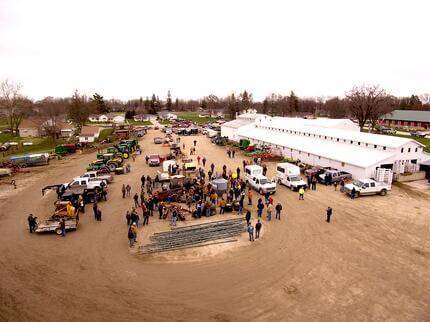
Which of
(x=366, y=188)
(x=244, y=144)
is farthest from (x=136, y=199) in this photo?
(x=244, y=144)

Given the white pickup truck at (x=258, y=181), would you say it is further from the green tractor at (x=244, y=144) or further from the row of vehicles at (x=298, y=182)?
the green tractor at (x=244, y=144)

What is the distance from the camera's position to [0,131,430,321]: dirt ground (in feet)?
39.4

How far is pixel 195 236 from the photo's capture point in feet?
59.8

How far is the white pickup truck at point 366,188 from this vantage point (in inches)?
1014

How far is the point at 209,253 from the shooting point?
16.5m

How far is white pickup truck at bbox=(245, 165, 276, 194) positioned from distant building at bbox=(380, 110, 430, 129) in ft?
221

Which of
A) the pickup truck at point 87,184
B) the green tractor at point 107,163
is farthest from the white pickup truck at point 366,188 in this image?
the green tractor at point 107,163

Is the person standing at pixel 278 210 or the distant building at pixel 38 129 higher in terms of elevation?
the distant building at pixel 38 129

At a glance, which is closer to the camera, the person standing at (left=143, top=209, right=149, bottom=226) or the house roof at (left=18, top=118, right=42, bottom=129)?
the person standing at (left=143, top=209, right=149, bottom=226)

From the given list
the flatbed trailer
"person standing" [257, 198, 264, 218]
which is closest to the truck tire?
the flatbed trailer

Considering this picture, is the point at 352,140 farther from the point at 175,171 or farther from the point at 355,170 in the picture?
the point at 175,171

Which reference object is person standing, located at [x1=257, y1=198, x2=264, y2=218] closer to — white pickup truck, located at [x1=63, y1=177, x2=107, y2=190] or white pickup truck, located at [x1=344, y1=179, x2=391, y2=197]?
→ white pickup truck, located at [x1=344, y1=179, x2=391, y2=197]

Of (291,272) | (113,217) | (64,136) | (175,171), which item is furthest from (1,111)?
(291,272)

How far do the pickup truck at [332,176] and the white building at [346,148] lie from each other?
1.11m
